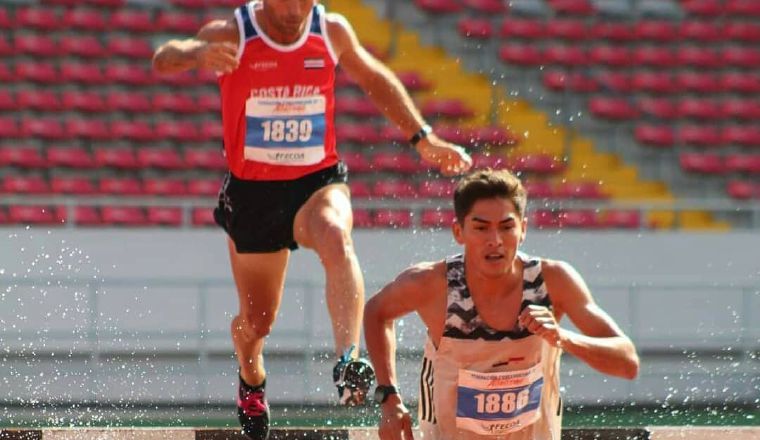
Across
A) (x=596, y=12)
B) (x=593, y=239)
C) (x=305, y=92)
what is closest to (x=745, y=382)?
(x=593, y=239)

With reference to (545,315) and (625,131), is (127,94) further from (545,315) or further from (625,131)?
(545,315)

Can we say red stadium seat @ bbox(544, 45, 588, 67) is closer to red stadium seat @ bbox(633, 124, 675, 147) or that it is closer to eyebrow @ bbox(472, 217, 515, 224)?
red stadium seat @ bbox(633, 124, 675, 147)

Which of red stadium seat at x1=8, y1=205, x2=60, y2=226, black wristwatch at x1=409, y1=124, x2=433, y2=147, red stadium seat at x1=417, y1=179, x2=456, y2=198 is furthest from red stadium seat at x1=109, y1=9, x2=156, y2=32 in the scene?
black wristwatch at x1=409, y1=124, x2=433, y2=147

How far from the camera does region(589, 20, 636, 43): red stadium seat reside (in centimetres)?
1512

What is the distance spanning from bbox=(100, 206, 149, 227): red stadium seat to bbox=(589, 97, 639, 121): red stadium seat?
4608mm

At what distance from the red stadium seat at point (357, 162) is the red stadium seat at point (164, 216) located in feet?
5.59

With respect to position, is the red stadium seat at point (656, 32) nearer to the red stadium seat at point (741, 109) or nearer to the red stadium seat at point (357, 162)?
the red stadium seat at point (741, 109)


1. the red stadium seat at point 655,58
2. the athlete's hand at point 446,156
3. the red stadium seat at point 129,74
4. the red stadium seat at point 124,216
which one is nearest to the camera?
the athlete's hand at point 446,156

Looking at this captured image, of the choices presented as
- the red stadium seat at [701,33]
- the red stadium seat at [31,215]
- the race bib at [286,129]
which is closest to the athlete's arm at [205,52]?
the race bib at [286,129]

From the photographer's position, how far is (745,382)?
11.3 metres

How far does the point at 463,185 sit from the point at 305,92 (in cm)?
195

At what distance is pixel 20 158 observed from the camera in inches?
541

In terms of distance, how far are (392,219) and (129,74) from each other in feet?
10.8

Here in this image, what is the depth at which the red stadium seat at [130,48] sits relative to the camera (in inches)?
571
